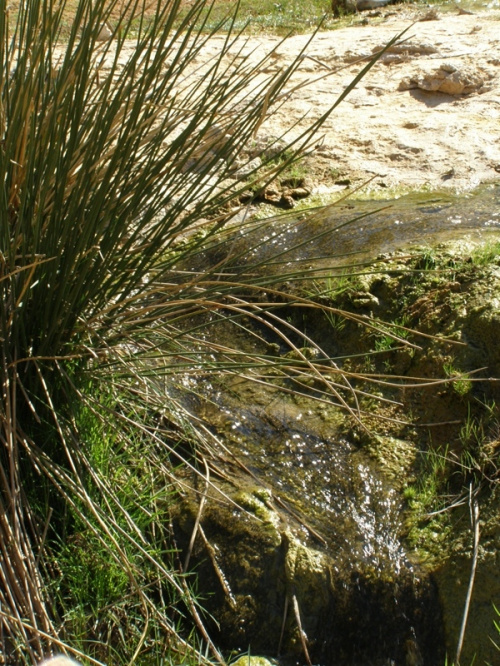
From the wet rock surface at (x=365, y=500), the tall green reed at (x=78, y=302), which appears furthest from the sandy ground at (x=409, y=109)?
the tall green reed at (x=78, y=302)

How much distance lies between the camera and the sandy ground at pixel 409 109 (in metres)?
4.29

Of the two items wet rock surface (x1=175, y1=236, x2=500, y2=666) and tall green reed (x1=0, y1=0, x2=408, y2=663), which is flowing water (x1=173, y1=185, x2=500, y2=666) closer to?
wet rock surface (x1=175, y1=236, x2=500, y2=666)

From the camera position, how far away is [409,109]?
498 cm

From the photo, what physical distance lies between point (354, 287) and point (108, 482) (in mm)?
1399

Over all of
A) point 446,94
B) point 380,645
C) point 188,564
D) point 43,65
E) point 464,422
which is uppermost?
point 43,65

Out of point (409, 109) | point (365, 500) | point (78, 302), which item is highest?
point (409, 109)

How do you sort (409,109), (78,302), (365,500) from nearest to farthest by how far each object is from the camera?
(78,302) < (365,500) < (409,109)

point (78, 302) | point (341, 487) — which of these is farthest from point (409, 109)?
point (78, 302)

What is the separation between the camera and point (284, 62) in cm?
573

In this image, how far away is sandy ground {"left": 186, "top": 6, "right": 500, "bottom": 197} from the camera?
4289mm

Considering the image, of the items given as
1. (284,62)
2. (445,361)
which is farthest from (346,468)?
(284,62)

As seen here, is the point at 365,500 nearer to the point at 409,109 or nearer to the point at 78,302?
the point at 78,302

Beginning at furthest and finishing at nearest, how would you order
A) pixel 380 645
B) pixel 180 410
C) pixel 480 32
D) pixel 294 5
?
pixel 294 5 < pixel 480 32 < pixel 180 410 < pixel 380 645

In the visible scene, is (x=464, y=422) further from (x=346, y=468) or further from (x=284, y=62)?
(x=284, y=62)
